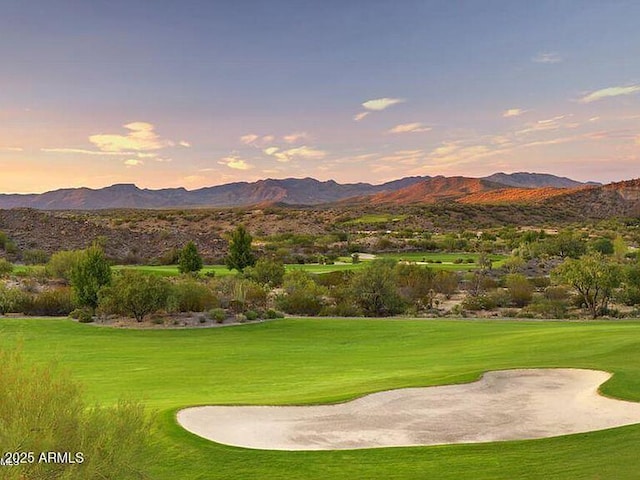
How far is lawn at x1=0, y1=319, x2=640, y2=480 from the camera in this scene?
34.7 ft

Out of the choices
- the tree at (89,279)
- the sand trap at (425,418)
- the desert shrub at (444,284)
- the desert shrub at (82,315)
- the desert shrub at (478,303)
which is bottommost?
the desert shrub at (478,303)

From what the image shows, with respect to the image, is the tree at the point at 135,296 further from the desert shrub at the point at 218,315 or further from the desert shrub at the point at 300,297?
the desert shrub at the point at 300,297

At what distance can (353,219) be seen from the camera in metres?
126

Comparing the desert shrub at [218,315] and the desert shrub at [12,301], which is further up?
the desert shrub at [12,301]

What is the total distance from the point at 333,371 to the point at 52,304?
2715cm

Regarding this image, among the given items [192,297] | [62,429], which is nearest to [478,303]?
[192,297]

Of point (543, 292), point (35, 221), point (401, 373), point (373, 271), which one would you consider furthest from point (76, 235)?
point (401, 373)

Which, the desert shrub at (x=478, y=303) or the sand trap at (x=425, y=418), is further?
the desert shrub at (x=478, y=303)

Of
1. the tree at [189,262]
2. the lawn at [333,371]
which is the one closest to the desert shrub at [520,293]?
the lawn at [333,371]

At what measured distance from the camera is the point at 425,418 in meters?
14.0

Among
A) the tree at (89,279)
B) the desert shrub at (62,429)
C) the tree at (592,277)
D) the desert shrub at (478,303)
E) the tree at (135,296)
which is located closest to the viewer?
the desert shrub at (62,429)

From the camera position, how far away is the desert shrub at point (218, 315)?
36.1 m

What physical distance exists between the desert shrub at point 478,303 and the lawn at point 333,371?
28.7ft

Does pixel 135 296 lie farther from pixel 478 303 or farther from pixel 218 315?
pixel 478 303
